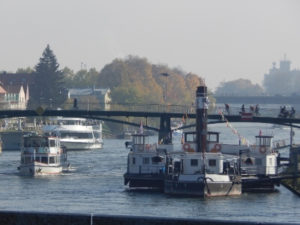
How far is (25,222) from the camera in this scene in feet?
41.8

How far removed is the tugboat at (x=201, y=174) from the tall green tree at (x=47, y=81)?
10789cm

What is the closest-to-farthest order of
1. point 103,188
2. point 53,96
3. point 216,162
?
1. point 216,162
2. point 103,188
3. point 53,96

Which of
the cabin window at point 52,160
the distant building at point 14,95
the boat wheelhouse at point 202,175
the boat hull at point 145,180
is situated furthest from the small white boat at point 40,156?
the distant building at point 14,95

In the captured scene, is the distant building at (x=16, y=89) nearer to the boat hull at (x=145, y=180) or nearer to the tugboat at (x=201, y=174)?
the boat hull at (x=145, y=180)

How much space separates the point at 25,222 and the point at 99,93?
180637mm

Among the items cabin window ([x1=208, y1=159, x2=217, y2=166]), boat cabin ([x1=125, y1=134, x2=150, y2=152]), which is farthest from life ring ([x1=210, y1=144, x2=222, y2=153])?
boat cabin ([x1=125, y1=134, x2=150, y2=152])

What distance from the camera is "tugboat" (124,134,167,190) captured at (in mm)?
59219

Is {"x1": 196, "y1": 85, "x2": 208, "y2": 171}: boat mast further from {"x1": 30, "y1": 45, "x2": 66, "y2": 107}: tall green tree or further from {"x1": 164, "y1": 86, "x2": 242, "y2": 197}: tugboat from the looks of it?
{"x1": 30, "y1": 45, "x2": 66, "y2": 107}: tall green tree

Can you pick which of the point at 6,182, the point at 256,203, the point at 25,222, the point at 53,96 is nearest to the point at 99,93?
the point at 53,96

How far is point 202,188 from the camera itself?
52906mm

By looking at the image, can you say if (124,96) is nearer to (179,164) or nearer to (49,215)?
(179,164)

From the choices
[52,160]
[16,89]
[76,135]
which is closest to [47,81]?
[16,89]

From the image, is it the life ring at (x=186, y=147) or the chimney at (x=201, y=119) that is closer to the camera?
the chimney at (x=201, y=119)

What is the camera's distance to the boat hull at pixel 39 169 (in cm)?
7219
